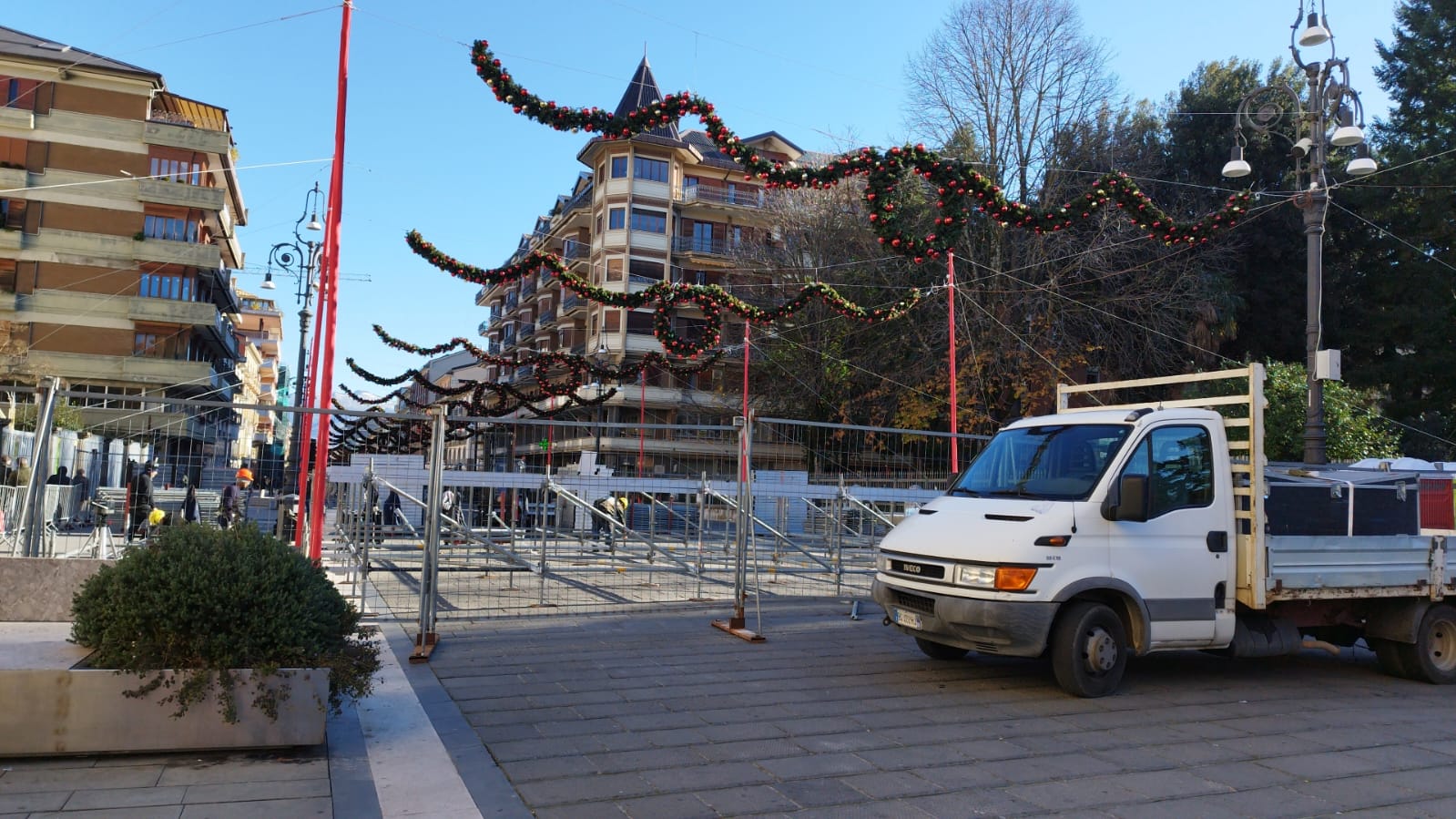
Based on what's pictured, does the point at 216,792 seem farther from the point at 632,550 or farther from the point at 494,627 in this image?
the point at 632,550

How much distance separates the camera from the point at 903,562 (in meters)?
7.71

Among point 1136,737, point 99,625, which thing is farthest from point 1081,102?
point 99,625

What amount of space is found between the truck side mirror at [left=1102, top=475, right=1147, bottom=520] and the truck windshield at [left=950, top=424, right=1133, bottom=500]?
0.18 m

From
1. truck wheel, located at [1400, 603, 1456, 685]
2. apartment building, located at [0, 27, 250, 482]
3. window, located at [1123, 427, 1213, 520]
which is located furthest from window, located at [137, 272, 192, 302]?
truck wheel, located at [1400, 603, 1456, 685]

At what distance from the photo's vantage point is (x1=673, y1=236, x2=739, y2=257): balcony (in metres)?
53.6

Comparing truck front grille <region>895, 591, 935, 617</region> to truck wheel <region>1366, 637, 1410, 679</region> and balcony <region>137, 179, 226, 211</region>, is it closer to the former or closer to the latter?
truck wheel <region>1366, 637, 1410, 679</region>

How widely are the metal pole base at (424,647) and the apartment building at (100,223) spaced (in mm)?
36606

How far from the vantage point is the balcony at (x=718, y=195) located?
2145 inches

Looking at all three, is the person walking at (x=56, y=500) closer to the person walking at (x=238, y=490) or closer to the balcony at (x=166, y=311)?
the person walking at (x=238, y=490)

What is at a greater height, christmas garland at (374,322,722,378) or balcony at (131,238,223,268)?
balcony at (131,238,223,268)

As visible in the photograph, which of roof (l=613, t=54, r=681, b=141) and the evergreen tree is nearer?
the evergreen tree

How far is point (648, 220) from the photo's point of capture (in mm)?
52969

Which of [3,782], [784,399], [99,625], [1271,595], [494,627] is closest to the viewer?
[3,782]

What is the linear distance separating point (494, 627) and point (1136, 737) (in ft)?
20.3
